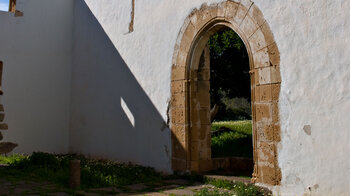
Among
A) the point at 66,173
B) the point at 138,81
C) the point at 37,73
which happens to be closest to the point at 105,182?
the point at 66,173

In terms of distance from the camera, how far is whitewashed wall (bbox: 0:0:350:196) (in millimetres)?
3650

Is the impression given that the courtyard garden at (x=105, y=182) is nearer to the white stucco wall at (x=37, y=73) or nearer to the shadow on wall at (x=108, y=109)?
the shadow on wall at (x=108, y=109)

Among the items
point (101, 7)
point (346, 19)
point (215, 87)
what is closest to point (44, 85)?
point (101, 7)

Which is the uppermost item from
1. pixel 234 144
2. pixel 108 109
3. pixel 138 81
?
pixel 138 81

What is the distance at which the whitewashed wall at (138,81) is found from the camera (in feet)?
12.0

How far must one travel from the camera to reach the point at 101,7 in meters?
8.20

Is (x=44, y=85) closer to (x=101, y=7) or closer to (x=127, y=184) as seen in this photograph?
(x=101, y=7)

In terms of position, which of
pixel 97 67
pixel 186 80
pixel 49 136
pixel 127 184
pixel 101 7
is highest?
pixel 101 7

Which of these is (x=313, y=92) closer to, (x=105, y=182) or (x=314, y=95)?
(x=314, y=95)

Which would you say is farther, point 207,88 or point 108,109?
point 108,109

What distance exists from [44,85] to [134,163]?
4049 mm

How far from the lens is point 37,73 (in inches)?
353

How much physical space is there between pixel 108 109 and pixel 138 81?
1441 millimetres

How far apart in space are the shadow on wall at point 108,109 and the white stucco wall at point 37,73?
314mm
